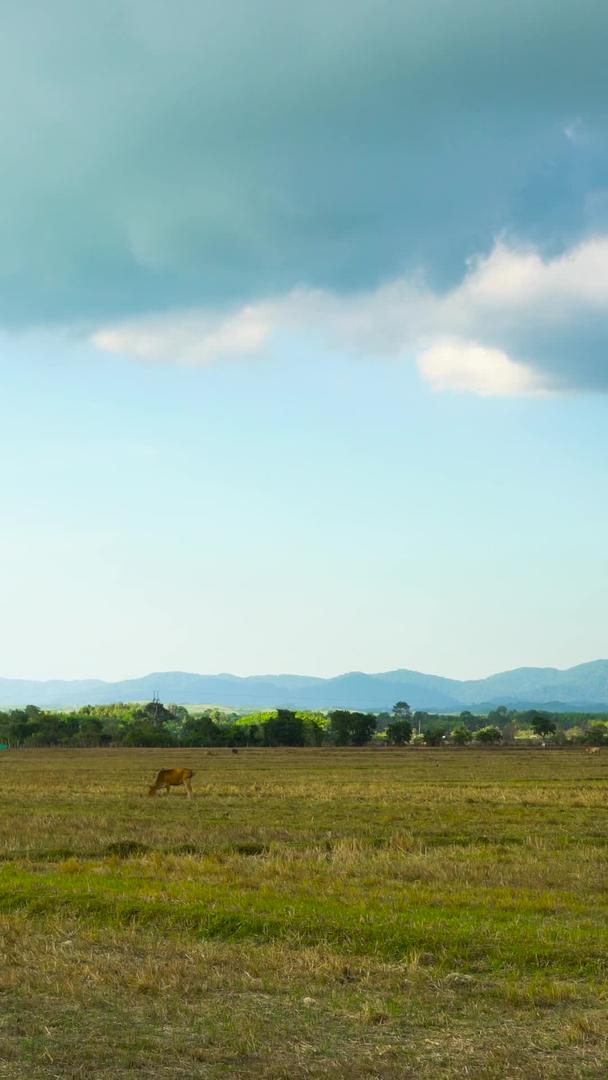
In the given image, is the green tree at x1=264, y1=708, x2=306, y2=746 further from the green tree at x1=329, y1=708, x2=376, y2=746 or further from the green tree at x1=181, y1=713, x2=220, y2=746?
the green tree at x1=181, y1=713, x2=220, y2=746

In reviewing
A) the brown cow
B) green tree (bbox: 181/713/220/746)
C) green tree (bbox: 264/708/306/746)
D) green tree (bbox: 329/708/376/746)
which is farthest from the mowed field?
green tree (bbox: 329/708/376/746)

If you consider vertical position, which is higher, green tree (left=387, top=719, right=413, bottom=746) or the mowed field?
the mowed field

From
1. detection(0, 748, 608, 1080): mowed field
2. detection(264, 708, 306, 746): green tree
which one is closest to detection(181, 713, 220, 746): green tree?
detection(264, 708, 306, 746): green tree

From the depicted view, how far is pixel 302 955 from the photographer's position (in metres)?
11.5

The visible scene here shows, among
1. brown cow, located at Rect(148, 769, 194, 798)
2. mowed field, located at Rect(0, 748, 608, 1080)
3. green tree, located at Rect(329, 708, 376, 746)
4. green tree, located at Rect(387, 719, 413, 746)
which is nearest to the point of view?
mowed field, located at Rect(0, 748, 608, 1080)

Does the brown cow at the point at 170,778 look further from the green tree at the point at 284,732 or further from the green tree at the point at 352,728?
the green tree at the point at 352,728

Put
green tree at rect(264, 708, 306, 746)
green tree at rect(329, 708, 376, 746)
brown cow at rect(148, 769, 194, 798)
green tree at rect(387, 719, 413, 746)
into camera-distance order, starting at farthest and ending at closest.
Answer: green tree at rect(329, 708, 376, 746)
green tree at rect(387, 719, 413, 746)
green tree at rect(264, 708, 306, 746)
brown cow at rect(148, 769, 194, 798)

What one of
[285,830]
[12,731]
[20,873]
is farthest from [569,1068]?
[12,731]

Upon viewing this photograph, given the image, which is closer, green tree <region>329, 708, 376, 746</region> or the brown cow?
the brown cow

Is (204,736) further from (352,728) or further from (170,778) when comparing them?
(170,778)

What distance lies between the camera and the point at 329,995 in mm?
10219

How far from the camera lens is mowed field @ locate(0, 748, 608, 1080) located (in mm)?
8430

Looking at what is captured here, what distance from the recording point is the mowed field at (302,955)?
8430 millimetres

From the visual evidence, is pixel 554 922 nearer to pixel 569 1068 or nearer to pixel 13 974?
pixel 569 1068
